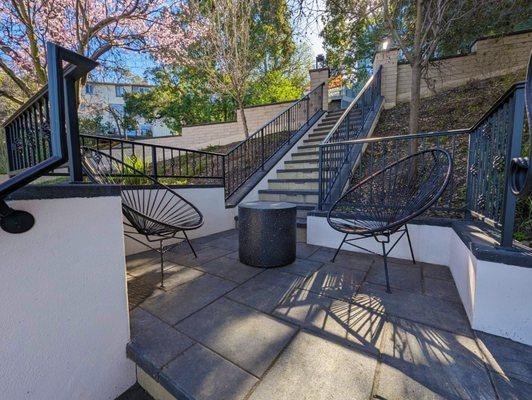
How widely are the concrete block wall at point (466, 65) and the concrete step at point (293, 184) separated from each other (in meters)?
3.73

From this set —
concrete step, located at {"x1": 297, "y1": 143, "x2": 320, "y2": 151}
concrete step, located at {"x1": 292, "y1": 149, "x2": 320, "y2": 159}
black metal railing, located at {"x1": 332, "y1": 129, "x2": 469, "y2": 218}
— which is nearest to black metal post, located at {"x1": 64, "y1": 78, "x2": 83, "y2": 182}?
black metal railing, located at {"x1": 332, "y1": 129, "x2": 469, "y2": 218}

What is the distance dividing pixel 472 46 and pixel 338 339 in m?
8.34

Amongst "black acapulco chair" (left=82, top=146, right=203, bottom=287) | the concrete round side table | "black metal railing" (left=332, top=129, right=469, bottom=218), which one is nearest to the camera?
the concrete round side table

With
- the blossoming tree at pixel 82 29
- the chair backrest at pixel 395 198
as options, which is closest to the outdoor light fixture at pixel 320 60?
the blossoming tree at pixel 82 29

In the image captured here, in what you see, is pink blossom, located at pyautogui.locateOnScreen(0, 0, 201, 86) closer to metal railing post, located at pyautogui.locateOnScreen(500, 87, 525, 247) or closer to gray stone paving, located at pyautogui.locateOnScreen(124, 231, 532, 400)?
gray stone paving, located at pyautogui.locateOnScreen(124, 231, 532, 400)

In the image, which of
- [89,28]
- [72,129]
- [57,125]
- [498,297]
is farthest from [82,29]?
[498,297]

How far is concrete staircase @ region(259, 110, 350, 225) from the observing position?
13.1 feet

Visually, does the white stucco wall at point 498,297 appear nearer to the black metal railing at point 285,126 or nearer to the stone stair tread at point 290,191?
the stone stair tread at point 290,191

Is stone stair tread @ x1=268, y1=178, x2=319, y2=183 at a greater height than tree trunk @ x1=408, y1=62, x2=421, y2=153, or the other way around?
tree trunk @ x1=408, y1=62, x2=421, y2=153

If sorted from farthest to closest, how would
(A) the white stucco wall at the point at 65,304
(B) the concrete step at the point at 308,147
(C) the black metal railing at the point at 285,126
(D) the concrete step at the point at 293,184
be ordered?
(C) the black metal railing at the point at 285,126 < (B) the concrete step at the point at 308,147 < (D) the concrete step at the point at 293,184 < (A) the white stucco wall at the point at 65,304

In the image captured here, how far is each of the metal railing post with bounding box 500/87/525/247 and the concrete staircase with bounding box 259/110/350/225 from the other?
222 centimetres

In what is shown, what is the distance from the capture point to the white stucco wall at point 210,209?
11.3 feet

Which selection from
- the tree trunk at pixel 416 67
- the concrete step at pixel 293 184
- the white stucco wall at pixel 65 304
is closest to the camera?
the white stucco wall at pixel 65 304

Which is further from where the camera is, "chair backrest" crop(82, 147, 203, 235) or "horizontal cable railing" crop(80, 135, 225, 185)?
"horizontal cable railing" crop(80, 135, 225, 185)
